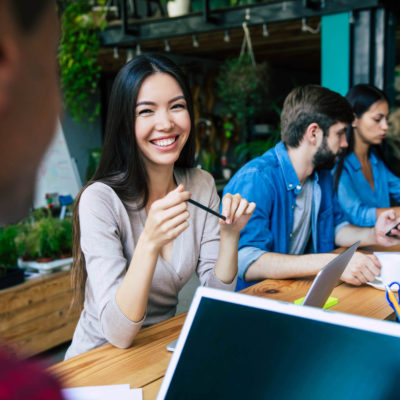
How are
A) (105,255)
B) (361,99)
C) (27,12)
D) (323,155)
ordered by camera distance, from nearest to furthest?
(27,12)
(105,255)
(323,155)
(361,99)

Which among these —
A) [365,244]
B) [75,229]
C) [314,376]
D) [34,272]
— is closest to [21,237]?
[34,272]

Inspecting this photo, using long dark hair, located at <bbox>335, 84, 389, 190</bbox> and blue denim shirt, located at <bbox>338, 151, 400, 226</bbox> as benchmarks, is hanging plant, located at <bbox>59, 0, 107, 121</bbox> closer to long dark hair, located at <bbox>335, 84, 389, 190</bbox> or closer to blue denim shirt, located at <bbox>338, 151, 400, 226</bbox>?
long dark hair, located at <bbox>335, 84, 389, 190</bbox>

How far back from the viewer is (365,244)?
7.14ft

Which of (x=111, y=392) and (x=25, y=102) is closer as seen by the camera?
(x=25, y=102)

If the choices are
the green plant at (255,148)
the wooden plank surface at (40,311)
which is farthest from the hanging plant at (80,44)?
the wooden plank surface at (40,311)

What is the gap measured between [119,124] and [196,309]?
2.93 feet

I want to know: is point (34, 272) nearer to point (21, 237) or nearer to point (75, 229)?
point (21, 237)

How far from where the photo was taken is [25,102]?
7.6 inches

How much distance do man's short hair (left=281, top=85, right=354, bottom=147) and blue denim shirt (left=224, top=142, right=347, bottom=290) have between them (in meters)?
0.08

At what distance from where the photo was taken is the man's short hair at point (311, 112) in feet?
7.07

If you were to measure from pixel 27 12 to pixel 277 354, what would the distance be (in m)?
0.56

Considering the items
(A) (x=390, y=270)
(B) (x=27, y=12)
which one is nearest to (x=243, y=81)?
(A) (x=390, y=270)

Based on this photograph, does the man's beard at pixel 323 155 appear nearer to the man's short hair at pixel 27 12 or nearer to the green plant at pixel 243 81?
the man's short hair at pixel 27 12

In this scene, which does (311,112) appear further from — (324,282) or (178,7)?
(178,7)
